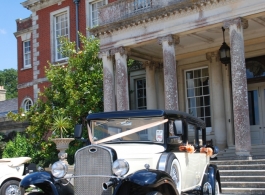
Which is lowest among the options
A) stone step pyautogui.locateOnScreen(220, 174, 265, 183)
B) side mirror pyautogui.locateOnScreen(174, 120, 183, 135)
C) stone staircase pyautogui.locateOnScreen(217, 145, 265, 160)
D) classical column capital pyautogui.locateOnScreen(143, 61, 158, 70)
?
stone step pyautogui.locateOnScreen(220, 174, 265, 183)

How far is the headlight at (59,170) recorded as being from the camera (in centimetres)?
642

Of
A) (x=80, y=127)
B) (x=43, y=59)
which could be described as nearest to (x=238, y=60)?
(x=80, y=127)

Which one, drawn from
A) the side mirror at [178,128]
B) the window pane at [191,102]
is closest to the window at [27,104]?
the window pane at [191,102]

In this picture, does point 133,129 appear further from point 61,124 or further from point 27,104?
point 27,104

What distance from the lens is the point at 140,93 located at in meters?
19.4

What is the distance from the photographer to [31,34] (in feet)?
80.3

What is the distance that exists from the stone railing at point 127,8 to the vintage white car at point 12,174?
6.26 m

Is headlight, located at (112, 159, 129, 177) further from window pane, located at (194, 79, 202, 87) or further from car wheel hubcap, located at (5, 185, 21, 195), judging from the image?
window pane, located at (194, 79, 202, 87)

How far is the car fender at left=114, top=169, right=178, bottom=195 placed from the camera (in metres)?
5.65

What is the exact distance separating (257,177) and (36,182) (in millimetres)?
6354

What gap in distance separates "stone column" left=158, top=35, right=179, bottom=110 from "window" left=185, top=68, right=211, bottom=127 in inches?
139

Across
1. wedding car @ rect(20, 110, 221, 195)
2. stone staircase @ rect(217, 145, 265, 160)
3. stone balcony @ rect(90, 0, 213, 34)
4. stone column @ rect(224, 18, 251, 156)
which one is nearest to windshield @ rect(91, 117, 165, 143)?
wedding car @ rect(20, 110, 221, 195)

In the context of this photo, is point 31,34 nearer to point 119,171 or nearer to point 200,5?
point 200,5

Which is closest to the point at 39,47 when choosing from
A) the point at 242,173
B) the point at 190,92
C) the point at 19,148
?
the point at 19,148
